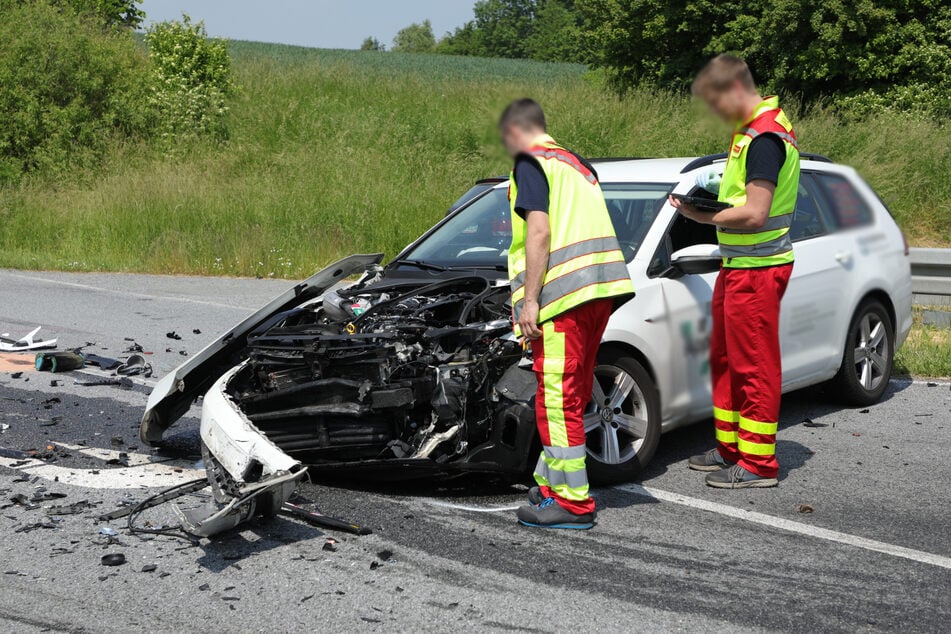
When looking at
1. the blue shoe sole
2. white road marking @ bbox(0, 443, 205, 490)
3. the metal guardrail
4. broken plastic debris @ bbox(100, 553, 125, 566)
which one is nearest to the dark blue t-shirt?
the blue shoe sole

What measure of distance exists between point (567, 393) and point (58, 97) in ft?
81.9

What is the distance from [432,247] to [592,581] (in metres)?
3.15

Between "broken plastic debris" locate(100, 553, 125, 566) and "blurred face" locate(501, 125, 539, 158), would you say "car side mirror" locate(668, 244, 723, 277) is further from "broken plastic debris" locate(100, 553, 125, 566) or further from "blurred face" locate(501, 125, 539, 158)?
"broken plastic debris" locate(100, 553, 125, 566)

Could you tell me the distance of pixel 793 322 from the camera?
625cm

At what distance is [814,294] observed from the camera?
641cm

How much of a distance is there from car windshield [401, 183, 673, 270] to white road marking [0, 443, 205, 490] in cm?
197

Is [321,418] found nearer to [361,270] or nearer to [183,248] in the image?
[361,270]

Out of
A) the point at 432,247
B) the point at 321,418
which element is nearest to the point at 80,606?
the point at 321,418

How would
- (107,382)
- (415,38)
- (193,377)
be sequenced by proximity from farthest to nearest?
(415,38) → (107,382) → (193,377)

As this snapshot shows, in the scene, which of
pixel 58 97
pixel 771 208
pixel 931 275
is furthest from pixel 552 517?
pixel 58 97

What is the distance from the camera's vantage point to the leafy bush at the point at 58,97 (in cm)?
2552

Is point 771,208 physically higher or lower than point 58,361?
higher

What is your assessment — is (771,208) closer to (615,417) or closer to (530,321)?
(615,417)

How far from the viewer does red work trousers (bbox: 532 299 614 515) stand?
15.1ft
